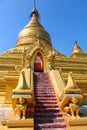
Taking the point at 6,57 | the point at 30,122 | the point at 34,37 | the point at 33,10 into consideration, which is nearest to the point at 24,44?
the point at 34,37

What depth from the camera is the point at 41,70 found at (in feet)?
57.0

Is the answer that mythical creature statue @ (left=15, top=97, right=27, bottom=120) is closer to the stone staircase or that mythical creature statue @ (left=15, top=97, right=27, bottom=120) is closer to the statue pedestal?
the statue pedestal

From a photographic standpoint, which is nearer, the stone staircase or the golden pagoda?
the stone staircase

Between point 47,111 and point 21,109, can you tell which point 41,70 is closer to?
point 47,111

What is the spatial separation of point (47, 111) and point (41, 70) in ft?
31.9

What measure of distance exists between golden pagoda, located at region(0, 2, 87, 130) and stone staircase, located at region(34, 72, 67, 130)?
7.6 inches

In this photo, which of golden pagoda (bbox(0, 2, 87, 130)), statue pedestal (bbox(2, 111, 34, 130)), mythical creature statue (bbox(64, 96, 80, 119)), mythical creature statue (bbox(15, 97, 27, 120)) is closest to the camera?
statue pedestal (bbox(2, 111, 34, 130))

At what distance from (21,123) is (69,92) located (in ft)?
6.30

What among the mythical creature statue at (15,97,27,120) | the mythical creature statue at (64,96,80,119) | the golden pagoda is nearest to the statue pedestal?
the golden pagoda

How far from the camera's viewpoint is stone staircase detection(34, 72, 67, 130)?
6.89 meters

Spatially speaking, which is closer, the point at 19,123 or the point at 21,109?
the point at 19,123

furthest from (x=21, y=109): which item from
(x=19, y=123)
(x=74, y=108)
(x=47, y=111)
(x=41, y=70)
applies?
(x=41, y=70)

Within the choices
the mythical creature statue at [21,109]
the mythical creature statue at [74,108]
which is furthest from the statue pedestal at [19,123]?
the mythical creature statue at [74,108]

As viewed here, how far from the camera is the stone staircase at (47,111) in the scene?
689cm
